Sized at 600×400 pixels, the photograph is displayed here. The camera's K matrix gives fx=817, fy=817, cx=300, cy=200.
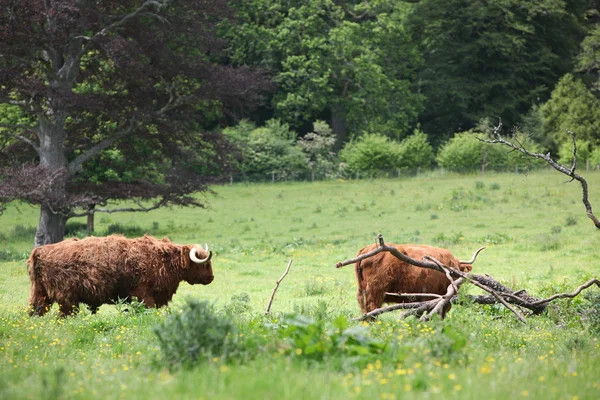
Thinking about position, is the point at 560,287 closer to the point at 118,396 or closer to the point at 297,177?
the point at 118,396

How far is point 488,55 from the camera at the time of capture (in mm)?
66875

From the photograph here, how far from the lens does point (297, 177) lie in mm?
55031

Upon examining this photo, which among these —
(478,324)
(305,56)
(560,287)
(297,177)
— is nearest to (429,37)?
(305,56)

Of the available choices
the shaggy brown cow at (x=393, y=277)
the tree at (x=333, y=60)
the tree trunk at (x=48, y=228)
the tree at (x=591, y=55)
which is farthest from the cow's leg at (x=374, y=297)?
the tree at (x=591, y=55)

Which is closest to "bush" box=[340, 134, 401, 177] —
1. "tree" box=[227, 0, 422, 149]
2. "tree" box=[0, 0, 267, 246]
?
"tree" box=[227, 0, 422, 149]

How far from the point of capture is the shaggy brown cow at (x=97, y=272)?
1310cm

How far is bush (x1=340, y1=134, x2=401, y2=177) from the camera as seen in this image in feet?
179

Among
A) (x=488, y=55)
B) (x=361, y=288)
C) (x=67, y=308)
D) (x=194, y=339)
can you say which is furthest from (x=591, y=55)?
(x=194, y=339)

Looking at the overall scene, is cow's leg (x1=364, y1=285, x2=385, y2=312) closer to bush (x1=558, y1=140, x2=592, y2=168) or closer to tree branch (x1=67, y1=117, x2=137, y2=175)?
tree branch (x1=67, y1=117, x2=137, y2=175)

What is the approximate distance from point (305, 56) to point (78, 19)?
35.0 metres

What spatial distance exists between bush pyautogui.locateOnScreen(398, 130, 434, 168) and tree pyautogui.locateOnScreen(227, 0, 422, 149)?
13.2 feet

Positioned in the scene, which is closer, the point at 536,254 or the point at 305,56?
the point at 536,254

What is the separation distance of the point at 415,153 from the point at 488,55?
48.7ft

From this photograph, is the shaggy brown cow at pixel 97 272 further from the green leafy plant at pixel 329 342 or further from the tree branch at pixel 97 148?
the tree branch at pixel 97 148
